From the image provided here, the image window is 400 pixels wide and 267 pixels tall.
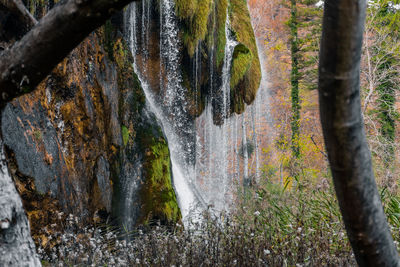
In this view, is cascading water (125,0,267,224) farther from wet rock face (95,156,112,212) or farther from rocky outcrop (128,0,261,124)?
wet rock face (95,156,112,212)

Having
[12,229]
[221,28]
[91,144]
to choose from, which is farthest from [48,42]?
[221,28]

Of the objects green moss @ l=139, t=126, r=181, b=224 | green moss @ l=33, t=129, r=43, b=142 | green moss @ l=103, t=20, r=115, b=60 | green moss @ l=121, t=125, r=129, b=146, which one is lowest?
green moss @ l=139, t=126, r=181, b=224

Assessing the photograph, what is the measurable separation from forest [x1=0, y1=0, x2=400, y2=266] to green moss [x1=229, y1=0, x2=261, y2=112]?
44mm

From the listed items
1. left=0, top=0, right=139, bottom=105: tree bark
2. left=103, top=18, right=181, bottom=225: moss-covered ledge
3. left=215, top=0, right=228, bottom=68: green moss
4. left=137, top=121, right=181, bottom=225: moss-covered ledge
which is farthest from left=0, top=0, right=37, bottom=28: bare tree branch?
left=215, top=0, right=228, bottom=68: green moss

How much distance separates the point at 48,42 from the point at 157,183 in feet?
16.1

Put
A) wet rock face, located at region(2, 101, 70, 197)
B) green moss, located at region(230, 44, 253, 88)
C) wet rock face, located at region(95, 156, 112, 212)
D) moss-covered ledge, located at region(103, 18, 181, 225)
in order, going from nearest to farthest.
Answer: wet rock face, located at region(2, 101, 70, 197) < wet rock face, located at region(95, 156, 112, 212) < moss-covered ledge, located at region(103, 18, 181, 225) < green moss, located at region(230, 44, 253, 88)

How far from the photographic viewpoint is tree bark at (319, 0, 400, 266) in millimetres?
906

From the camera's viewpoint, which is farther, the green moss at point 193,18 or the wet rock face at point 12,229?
the green moss at point 193,18

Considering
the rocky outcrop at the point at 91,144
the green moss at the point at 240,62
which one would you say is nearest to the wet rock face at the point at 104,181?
the rocky outcrop at the point at 91,144

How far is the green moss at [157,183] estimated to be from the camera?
5.86m

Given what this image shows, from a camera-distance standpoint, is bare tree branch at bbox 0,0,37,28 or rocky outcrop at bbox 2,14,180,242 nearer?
bare tree branch at bbox 0,0,37,28

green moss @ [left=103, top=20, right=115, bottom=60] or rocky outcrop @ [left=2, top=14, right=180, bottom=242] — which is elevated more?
green moss @ [left=103, top=20, right=115, bottom=60]

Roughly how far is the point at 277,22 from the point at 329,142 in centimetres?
2122

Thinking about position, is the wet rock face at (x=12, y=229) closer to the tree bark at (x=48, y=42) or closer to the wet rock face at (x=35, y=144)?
the tree bark at (x=48, y=42)
